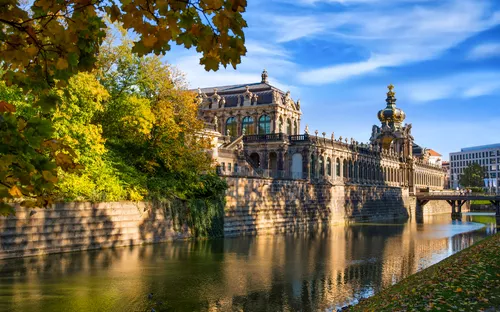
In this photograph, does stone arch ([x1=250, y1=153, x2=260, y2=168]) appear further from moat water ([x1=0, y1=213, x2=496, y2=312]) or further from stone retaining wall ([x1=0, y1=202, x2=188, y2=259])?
moat water ([x1=0, y1=213, x2=496, y2=312])

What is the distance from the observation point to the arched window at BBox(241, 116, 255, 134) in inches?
3211

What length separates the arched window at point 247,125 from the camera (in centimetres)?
8156

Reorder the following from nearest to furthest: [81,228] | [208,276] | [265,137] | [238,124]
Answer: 1. [208,276]
2. [81,228]
3. [265,137]
4. [238,124]

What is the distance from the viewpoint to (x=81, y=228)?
33.9 m

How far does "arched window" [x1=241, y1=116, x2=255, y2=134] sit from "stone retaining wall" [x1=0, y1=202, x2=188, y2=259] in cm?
4119

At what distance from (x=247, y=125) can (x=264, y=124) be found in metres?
3.03

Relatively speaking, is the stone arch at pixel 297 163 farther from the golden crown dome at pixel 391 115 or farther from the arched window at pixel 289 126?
the golden crown dome at pixel 391 115

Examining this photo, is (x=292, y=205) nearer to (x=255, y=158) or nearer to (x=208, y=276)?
(x=255, y=158)

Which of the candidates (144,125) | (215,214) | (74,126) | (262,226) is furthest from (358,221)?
(74,126)

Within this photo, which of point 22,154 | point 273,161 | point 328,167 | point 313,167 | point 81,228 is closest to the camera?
point 22,154

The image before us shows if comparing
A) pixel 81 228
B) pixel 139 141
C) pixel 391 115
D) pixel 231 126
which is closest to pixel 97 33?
pixel 81 228

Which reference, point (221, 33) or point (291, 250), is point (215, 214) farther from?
point (221, 33)

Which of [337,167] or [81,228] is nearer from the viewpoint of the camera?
[81,228]

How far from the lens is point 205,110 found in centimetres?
8575
